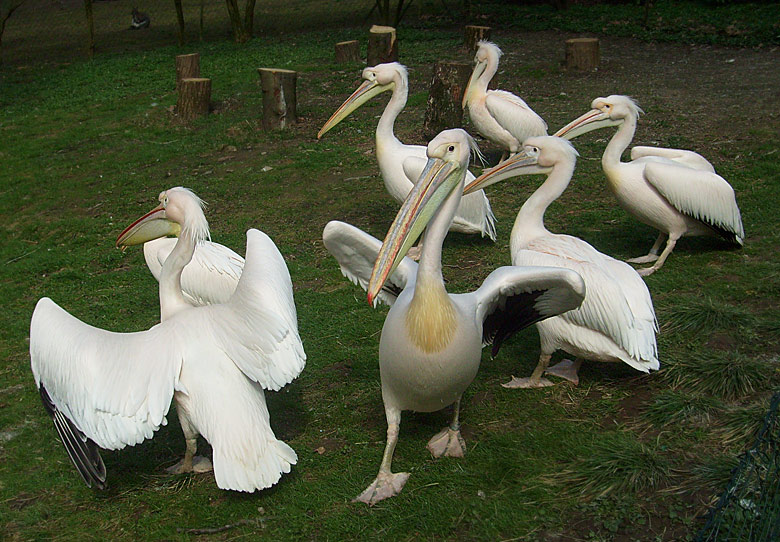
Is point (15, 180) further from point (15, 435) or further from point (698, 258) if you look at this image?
point (698, 258)

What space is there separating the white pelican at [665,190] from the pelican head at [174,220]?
2.50m

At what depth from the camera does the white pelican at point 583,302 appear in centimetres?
323

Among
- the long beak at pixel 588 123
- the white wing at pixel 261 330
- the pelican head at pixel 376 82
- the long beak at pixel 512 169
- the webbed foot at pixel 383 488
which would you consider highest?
the pelican head at pixel 376 82

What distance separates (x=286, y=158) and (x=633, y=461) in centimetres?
509

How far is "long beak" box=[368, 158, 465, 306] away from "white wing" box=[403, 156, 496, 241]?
1.93m

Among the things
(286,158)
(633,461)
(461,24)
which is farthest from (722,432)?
(461,24)

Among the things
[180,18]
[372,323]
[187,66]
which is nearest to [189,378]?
[372,323]

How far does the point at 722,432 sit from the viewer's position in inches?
118

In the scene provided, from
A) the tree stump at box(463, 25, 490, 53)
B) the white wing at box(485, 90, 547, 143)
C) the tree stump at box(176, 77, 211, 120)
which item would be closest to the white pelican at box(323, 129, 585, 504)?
the white wing at box(485, 90, 547, 143)

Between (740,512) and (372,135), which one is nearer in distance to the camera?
(740,512)

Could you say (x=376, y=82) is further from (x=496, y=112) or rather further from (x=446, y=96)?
(x=446, y=96)

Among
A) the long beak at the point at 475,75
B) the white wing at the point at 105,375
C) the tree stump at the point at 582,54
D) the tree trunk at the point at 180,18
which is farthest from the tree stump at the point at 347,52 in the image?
the white wing at the point at 105,375

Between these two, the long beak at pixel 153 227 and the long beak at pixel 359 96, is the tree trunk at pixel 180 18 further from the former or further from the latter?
the long beak at pixel 153 227

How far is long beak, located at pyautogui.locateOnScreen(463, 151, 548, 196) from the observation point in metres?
3.98
